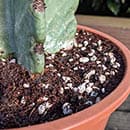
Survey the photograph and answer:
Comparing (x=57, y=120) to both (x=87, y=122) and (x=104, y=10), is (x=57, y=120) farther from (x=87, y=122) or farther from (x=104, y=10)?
(x=104, y=10)

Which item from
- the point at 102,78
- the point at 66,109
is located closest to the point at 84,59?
the point at 102,78

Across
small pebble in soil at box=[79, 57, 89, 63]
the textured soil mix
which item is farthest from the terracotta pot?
small pebble in soil at box=[79, 57, 89, 63]

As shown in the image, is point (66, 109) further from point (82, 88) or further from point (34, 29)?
point (34, 29)

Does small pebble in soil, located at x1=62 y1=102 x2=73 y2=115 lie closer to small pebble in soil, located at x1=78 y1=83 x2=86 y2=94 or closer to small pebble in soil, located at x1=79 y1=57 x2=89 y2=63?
small pebble in soil, located at x1=78 y1=83 x2=86 y2=94

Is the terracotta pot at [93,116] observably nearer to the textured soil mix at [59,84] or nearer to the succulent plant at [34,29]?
the textured soil mix at [59,84]

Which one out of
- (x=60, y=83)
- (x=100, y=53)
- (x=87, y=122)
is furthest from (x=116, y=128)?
(x=87, y=122)

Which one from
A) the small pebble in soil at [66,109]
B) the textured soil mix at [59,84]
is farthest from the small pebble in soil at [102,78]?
the small pebble in soil at [66,109]
